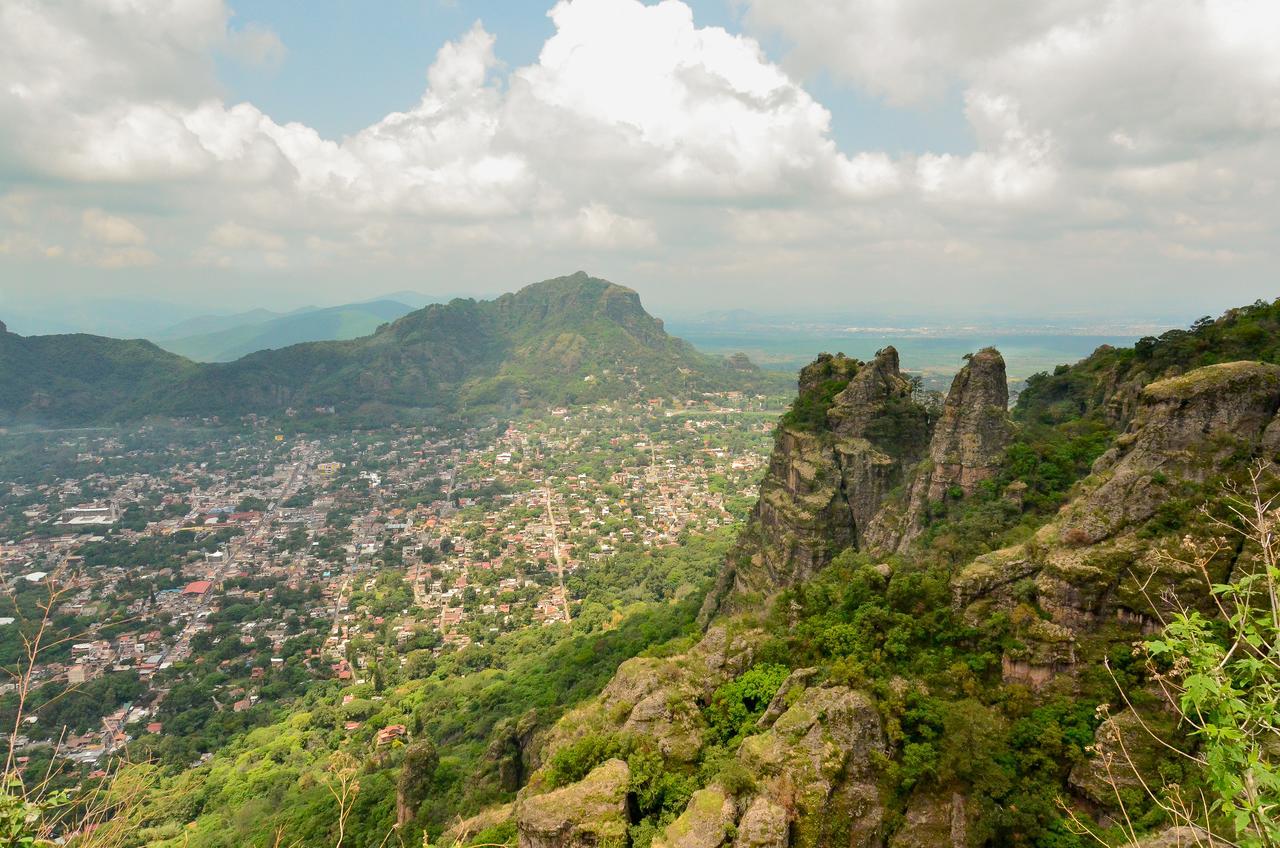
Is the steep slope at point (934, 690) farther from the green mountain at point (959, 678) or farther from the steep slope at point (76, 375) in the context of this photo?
the steep slope at point (76, 375)

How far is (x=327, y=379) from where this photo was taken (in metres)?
175

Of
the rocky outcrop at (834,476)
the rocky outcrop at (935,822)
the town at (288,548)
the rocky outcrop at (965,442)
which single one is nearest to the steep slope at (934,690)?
the rocky outcrop at (935,822)

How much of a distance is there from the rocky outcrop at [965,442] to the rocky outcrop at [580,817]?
16.8 meters

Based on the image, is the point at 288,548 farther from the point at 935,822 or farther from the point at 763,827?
the point at 935,822

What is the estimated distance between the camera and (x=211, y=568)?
7225 cm

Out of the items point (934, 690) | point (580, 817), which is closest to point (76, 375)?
point (580, 817)

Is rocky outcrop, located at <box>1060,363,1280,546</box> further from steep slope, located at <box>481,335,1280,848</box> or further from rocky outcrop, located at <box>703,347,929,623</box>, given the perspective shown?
rocky outcrop, located at <box>703,347,929,623</box>

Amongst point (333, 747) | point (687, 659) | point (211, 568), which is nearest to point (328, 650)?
point (333, 747)

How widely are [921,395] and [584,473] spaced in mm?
80561

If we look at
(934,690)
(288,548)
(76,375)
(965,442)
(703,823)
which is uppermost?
(76,375)

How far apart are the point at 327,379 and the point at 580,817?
610ft

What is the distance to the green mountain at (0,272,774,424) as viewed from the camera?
148 metres

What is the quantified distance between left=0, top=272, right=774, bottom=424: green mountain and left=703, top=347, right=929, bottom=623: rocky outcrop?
13578 centimetres

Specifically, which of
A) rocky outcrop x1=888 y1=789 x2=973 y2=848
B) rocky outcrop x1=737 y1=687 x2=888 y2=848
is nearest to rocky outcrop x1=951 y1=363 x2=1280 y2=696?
rocky outcrop x1=888 y1=789 x2=973 y2=848
